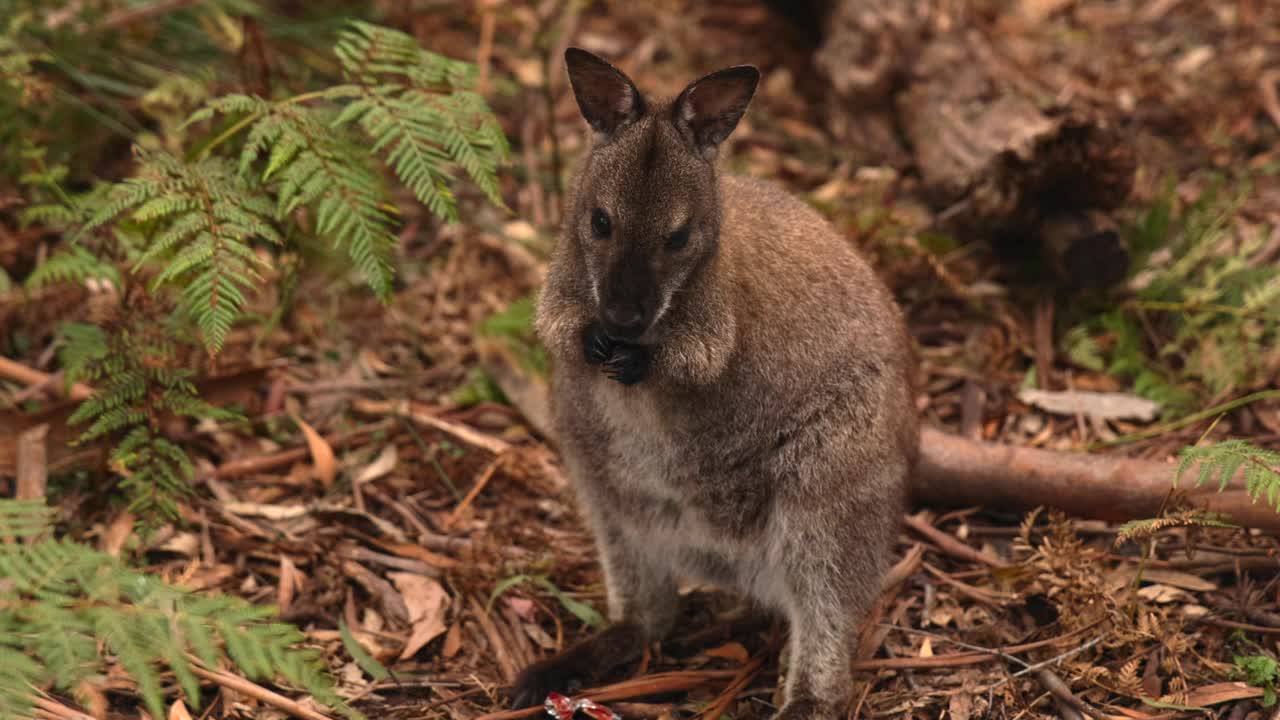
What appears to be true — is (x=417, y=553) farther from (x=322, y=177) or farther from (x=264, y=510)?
(x=322, y=177)

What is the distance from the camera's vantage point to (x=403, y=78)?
478 centimetres

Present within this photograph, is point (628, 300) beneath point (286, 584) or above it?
above

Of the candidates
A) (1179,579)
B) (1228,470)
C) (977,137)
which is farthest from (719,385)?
(977,137)

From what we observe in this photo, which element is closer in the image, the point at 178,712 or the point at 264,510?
the point at 178,712

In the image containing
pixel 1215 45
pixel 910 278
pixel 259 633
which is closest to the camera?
pixel 259 633

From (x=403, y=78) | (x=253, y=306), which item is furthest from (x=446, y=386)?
(x=403, y=78)

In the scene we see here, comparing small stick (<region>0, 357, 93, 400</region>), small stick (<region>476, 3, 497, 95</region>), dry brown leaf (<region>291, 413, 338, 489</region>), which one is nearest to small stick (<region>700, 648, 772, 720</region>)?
dry brown leaf (<region>291, 413, 338, 489</region>)

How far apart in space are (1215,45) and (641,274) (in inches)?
206

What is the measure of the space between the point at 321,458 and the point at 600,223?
1.89 m

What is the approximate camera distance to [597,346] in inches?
148

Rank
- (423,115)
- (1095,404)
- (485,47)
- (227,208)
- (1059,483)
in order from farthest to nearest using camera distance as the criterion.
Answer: (485,47)
(1095,404)
(1059,483)
(423,115)
(227,208)

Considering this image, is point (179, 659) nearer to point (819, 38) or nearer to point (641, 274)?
point (641, 274)

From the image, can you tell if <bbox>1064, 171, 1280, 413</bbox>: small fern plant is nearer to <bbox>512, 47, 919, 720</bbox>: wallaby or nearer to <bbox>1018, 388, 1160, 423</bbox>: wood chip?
<bbox>1018, 388, 1160, 423</bbox>: wood chip

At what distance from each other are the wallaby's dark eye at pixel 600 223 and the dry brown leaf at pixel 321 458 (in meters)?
1.83
